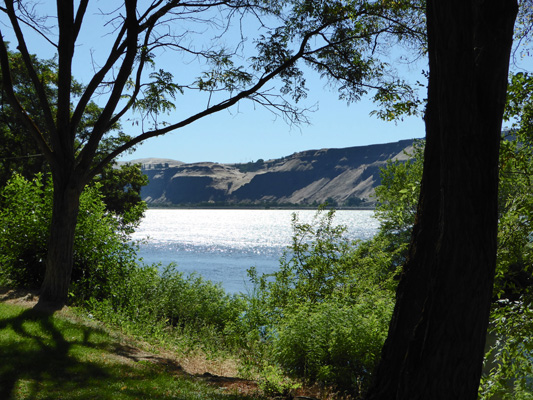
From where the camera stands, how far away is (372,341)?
294 inches

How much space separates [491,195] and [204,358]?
775 cm

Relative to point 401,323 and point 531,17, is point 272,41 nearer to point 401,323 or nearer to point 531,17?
point 531,17

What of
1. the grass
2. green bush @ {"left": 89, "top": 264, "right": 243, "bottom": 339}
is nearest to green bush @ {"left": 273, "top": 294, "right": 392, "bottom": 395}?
the grass

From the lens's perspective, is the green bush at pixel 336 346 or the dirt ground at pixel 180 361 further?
the green bush at pixel 336 346

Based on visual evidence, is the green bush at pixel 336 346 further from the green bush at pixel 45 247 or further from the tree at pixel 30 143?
the tree at pixel 30 143

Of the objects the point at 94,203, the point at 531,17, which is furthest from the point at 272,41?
the point at 94,203

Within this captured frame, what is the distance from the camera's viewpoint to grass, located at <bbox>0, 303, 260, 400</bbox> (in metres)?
5.59

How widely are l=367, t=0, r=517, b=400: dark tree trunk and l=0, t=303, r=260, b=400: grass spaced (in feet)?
10.6

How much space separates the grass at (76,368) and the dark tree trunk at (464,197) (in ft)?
10.6

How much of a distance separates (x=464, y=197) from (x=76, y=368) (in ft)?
18.3

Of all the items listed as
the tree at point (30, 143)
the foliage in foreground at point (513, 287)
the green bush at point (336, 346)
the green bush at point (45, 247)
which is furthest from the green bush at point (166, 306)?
the foliage in foreground at point (513, 287)

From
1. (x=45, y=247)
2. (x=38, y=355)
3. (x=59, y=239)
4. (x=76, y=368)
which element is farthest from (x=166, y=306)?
(x=76, y=368)

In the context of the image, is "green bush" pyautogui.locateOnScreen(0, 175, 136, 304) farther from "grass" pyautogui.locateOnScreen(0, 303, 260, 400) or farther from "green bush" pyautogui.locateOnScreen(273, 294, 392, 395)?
"green bush" pyautogui.locateOnScreen(273, 294, 392, 395)

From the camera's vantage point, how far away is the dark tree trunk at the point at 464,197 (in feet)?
11.5
